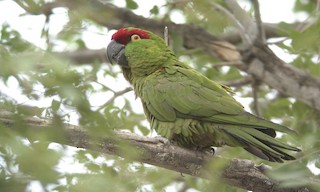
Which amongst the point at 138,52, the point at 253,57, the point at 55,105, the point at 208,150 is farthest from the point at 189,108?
the point at 55,105

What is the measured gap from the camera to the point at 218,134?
9.70ft

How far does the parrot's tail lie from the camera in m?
2.64

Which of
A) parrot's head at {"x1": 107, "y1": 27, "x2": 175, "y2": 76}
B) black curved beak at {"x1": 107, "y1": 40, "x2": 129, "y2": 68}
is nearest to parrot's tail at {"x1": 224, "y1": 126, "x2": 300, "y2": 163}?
parrot's head at {"x1": 107, "y1": 27, "x2": 175, "y2": 76}

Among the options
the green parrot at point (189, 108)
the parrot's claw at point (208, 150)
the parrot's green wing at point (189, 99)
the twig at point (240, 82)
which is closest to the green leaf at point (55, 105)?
the green parrot at point (189, 108)

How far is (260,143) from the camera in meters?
2.71

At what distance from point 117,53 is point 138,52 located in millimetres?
215

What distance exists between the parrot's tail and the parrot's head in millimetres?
915

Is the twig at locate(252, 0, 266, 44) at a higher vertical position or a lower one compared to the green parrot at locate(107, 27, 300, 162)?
higher

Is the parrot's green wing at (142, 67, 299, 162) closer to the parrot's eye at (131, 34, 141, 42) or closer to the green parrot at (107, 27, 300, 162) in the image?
the green parrot at (107, 27, 300, 162)

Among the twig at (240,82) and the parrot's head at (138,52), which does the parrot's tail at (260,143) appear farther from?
the twig at (240,82)

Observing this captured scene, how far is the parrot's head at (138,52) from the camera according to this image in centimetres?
352

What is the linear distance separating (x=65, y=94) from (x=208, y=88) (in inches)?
91.5

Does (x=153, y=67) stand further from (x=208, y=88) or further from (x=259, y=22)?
(x=259, y=22)

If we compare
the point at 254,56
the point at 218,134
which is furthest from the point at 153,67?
the point at 254,56
